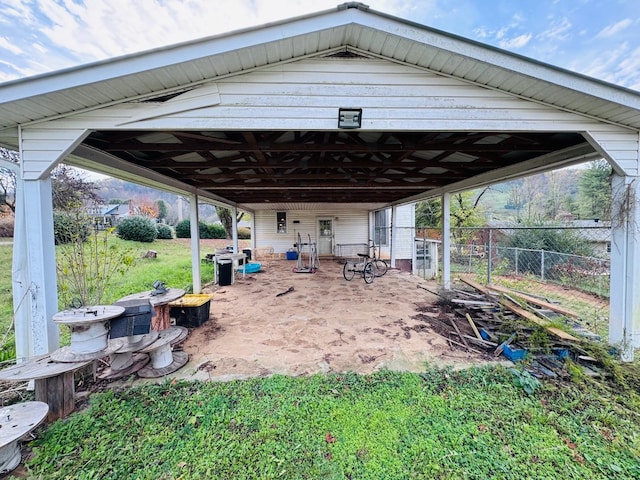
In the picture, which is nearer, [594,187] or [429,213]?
[594,187]

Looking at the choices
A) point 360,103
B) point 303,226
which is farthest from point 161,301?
point 303,226

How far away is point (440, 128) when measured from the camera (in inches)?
113

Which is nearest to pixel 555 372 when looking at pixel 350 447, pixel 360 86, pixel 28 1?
pixel 350 447

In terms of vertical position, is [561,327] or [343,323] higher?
[561,327]

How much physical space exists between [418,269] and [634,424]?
25.8ft

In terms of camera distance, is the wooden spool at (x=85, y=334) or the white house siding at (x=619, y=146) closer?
the wooden spool at (x=85, y=334)

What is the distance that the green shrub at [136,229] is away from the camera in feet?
49.6

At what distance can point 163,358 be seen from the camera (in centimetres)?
319

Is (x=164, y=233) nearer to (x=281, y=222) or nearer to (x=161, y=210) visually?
(x=281, y=222)

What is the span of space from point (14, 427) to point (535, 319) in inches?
225

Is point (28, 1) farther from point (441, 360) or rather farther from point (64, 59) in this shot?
point (441, 360)

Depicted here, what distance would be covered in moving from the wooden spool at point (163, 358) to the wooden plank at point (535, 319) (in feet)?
16.1

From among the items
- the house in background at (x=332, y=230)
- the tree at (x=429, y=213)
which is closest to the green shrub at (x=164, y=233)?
the house in background at (x=332, y=230)

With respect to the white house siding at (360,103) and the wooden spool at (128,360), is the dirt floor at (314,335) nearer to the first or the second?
the wooden spool at (128,360)
